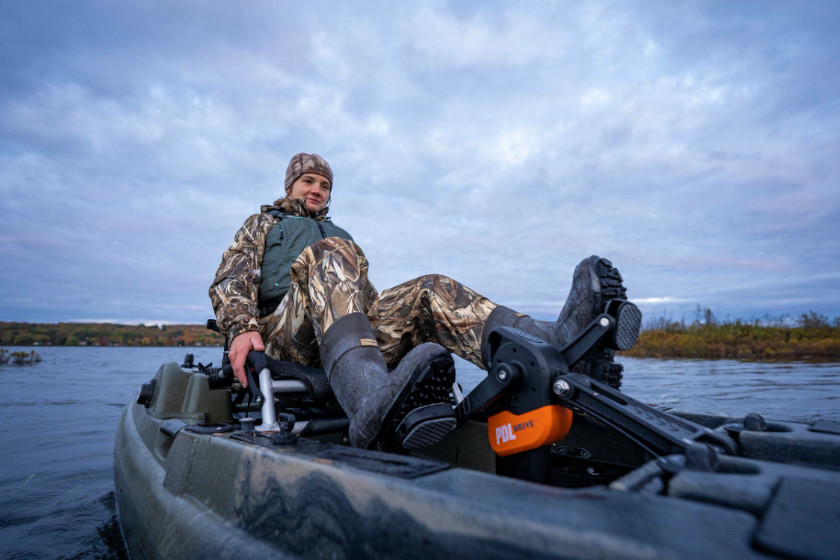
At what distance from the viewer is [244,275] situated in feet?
9.60

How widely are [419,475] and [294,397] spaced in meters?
1.62

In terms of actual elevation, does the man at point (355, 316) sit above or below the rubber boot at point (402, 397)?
above

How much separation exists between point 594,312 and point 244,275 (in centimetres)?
210

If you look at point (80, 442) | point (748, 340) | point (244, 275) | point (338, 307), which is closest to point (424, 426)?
point (338, 307)

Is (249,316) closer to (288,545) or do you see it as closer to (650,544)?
(288,545)

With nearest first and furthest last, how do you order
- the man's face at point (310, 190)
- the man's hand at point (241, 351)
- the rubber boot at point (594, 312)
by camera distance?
1. the rubber boot at point (594, 312)
2. the man's hand at point (241, 351)
3. the man's face at point (310, 190)

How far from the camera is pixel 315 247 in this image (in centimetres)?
231

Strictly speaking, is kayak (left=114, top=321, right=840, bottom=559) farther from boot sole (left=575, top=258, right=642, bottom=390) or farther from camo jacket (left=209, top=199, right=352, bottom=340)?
camo jacket (left=209, top=199, right=352, bottom=340)

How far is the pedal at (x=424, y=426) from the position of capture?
4.85ft

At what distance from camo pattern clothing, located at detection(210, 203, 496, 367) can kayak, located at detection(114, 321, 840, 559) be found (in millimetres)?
308

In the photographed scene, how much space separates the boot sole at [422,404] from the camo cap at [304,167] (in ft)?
8.37

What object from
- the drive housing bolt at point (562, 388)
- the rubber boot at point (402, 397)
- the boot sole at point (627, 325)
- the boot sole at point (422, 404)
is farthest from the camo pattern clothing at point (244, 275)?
the boot sole at point (627, 325)

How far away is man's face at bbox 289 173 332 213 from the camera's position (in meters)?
3.66

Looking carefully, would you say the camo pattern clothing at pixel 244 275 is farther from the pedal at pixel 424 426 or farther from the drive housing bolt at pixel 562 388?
the drive housing bolt at pixel 562 388
